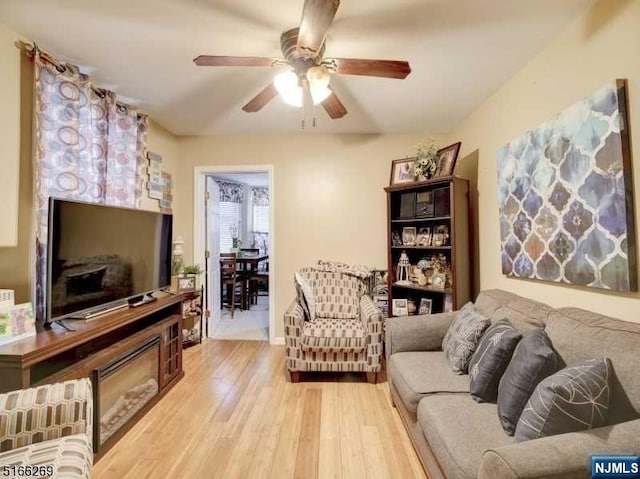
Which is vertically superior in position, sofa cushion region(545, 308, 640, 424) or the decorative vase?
sofa cushion region(545, 308, 640, 424)

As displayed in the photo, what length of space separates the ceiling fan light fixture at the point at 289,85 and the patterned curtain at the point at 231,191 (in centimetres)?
479

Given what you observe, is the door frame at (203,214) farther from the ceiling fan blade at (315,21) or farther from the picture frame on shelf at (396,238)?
the ceiling fan blade at (315,21)

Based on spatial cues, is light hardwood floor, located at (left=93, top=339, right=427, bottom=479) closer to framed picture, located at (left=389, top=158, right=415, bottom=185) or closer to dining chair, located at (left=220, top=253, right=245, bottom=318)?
framed picture, located at (left=389, top=158, right=415, bottom=185)

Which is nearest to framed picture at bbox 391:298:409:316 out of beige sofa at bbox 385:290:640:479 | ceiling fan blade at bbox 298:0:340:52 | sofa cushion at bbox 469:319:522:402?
beige sofa at bbox 385:290:640:479

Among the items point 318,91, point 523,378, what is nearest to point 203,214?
point 318,91

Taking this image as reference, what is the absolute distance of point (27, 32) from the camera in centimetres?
186

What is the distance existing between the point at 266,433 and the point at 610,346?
1.86 metres

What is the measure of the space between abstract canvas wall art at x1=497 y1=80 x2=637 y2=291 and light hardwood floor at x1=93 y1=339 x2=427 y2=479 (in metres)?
1.41

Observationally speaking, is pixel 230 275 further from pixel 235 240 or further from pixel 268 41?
A: pixel 268 41

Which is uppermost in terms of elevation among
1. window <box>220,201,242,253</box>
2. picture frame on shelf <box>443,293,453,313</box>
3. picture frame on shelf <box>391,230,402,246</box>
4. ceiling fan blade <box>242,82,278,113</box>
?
ceiling fan blade <box>242,82,278,113</box>

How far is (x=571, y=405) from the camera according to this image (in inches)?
42.7

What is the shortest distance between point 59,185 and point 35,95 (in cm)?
56

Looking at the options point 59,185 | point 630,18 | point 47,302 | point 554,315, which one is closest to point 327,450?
point 554,315

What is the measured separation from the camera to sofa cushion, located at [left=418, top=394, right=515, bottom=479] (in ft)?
3.79
